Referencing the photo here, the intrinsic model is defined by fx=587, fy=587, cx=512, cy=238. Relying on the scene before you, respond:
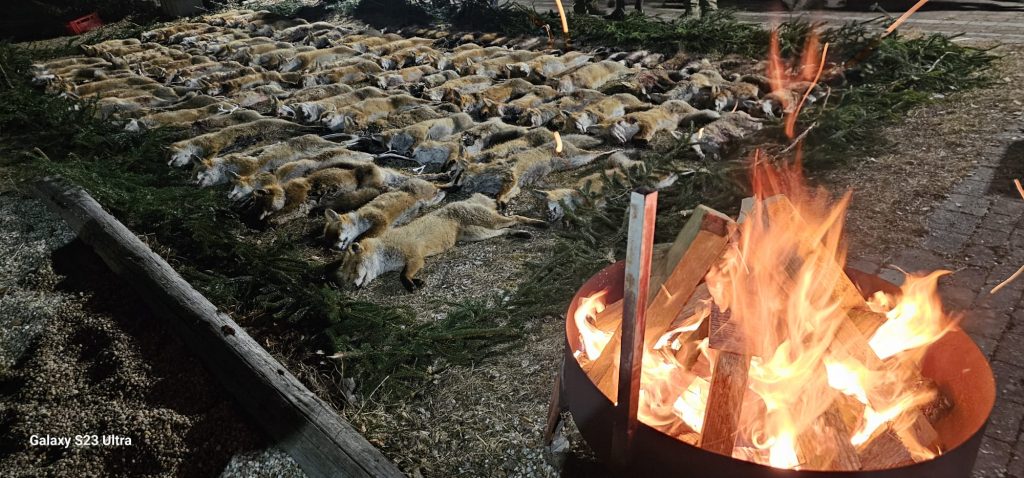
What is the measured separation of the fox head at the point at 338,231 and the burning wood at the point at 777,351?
3285 millimetres

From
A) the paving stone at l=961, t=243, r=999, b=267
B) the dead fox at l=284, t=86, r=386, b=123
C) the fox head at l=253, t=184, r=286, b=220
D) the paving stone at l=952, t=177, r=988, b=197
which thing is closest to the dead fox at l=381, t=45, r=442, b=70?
the dead fox at l=284, t=86, r=386, b=123

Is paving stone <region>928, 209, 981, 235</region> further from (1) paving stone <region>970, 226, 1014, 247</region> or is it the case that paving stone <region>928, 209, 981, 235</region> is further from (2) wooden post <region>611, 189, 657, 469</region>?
(2) wooden post <region>611, 189, 657, 469</region>

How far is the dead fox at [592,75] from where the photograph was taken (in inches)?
376

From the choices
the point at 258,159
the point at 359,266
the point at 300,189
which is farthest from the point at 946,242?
the point at 258,159

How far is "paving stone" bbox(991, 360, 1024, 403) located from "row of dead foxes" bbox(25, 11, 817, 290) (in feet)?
10.2

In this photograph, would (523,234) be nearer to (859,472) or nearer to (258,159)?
(258,159)

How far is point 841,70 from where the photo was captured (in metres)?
8.70

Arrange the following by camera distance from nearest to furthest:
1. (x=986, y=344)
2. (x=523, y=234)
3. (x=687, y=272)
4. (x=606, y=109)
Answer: (x=687, y=272) < (x=986, y=344) < (x=523, y=234) < (x=606, y=109)

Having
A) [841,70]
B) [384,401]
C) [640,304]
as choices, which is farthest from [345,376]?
[841,70]

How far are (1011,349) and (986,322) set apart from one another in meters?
0.27

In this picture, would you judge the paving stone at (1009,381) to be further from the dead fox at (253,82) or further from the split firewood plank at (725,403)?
the dead fox at (253,82)

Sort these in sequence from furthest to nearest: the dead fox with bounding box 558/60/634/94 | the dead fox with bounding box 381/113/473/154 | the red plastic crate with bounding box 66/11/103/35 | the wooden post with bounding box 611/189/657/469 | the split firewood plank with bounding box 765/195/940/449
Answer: the red plastic crate with bounding box 66/11/103/35 < the dead fox with bounding box 558/60/634/94 < the dead fox with bounding box 381/113/473/154 < the split firewood plank with bounding box 765/195/940/449 < the wooden post with bounding box 611/189/657/469

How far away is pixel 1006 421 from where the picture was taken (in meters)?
3.09

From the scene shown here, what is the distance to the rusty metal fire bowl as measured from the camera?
6.36 ft
